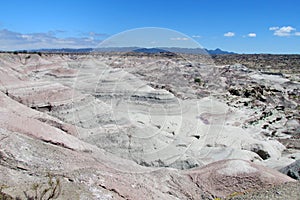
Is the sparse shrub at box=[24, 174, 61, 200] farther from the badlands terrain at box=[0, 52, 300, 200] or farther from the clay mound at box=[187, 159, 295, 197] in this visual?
the clay mound at box=[187, 159, 295, 197]

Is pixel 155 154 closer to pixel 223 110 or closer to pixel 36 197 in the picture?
pixel 36 197

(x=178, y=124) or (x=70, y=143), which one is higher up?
(x=70, y=143)

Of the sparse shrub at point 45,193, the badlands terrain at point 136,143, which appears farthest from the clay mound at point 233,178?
the sparse shrub at point 45,193

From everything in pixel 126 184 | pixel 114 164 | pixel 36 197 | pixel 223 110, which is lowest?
pixel 223 110

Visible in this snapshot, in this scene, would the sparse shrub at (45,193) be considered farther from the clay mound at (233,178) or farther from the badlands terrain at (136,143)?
the clay mound at (233,178)

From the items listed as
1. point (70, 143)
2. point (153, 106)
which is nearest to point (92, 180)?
point (70, 143)

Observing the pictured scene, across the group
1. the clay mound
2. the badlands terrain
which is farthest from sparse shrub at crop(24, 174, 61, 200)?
the clay mound
